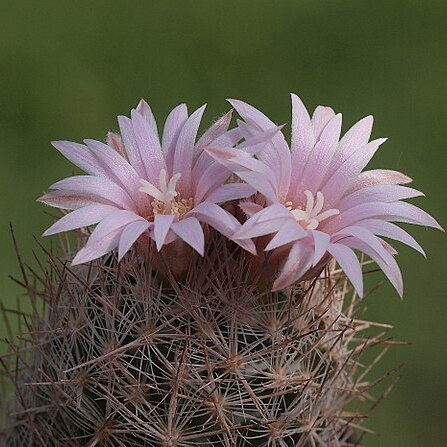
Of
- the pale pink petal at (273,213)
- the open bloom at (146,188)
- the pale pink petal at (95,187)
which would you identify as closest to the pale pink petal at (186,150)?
the open bloom at (146,188)

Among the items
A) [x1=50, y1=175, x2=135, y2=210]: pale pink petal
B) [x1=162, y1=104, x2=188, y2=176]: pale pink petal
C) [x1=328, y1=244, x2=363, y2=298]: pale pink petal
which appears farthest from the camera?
[x1=162, y1=104, x2=188, y2=176]: pale pink petal

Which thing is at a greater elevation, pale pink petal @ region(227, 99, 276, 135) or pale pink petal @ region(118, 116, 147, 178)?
pale pink petal @ region(227, 99, 276, 135)

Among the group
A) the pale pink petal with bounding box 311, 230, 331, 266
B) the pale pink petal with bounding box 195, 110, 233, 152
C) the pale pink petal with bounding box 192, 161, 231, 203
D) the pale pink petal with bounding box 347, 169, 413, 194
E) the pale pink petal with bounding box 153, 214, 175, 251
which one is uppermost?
the pale pink petal with bounding box 195, 110, 233, 152

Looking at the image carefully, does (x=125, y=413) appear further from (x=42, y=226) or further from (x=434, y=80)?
(x=434, y=80)

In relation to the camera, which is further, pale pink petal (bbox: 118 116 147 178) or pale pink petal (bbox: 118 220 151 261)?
pale pink petal (bbox: 118 116 147 178)

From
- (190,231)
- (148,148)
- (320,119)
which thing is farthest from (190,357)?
(320,119)

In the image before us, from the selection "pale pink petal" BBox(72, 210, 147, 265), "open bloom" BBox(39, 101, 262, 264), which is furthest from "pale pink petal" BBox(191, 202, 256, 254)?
"pale pink petal" BBox(72, 210, 147, 265)

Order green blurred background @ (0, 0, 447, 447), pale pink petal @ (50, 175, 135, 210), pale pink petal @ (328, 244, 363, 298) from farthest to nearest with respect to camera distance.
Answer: green blurred background @ (0, 0, 447, 447) < pale pink petal @ (50, 175, 135, 210) < pale pink petal @ (328, 244, 363, 298)

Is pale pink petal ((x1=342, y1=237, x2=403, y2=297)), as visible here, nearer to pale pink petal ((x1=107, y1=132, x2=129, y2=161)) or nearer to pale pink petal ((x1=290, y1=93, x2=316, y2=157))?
pale pink petal ((x1=290, y1=93, x2=316, y2=157))
